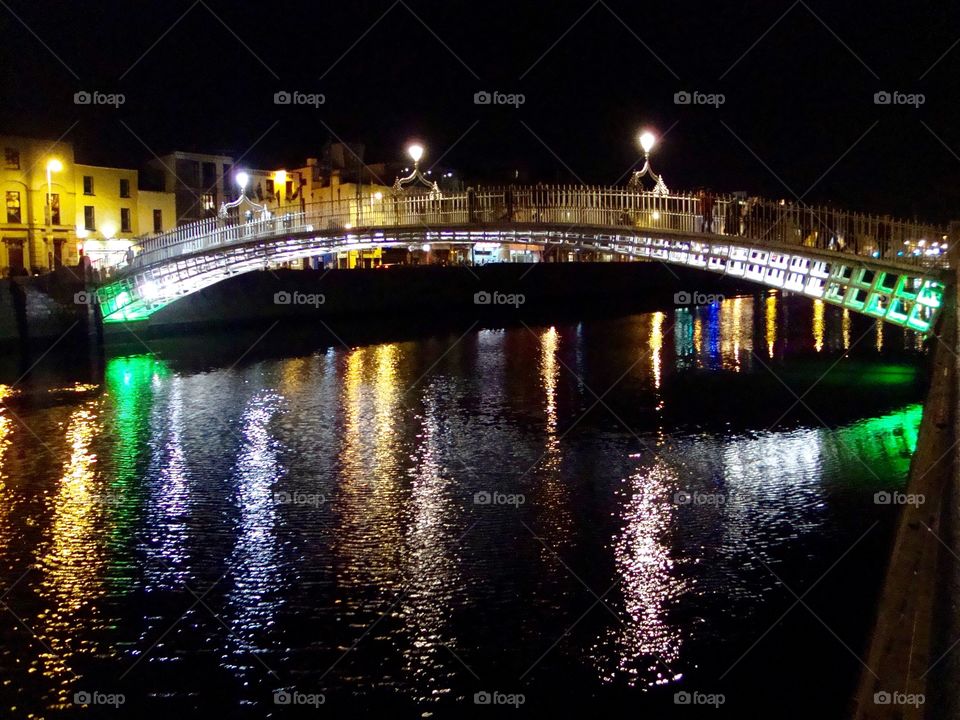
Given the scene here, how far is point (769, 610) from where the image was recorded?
9562mm

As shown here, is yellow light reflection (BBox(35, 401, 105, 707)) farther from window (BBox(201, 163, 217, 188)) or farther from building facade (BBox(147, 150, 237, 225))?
window (BBox(201, 163, 217, 188))

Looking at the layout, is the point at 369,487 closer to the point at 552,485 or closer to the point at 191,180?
the point at 552,485

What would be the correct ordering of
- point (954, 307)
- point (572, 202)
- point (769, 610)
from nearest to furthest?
point (769, 610) < point (954, 307) < point (572, 202)

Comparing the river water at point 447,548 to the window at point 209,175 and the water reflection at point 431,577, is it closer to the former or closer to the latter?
the water reflection at point 431,577

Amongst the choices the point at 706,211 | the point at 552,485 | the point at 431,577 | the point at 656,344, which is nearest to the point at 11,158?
the point at 656,344

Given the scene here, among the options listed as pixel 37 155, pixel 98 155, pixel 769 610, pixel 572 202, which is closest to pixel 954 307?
pixel 572 202

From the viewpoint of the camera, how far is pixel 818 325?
41.4 metres

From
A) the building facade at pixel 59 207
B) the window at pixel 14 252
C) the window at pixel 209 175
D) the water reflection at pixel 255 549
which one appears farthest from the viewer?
the window at pixel 209 175

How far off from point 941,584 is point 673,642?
2.85m

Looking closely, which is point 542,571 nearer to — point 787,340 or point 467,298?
point 787,340

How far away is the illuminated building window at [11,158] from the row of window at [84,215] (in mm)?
1161

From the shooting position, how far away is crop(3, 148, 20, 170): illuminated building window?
4178 centimetres

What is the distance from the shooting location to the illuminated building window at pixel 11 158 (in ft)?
137

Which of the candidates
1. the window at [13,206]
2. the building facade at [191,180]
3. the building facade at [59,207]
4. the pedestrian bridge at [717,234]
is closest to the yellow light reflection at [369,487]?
the pedestrian bridge at [717,234]
